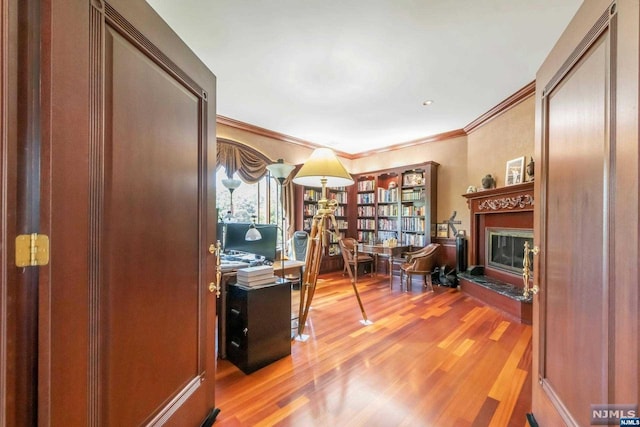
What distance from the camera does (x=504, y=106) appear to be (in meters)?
3.47

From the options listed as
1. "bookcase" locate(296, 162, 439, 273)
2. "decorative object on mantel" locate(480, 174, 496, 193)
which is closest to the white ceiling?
"decorative object on mantel" locate(480, 174, 496, 193)

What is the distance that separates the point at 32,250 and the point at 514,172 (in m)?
4.28

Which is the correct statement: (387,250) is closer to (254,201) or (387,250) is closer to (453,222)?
(453,222)

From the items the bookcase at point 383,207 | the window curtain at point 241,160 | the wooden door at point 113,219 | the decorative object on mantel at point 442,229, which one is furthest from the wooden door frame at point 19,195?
the decorative object on mantel at point 442,229

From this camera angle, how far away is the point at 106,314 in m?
0.85

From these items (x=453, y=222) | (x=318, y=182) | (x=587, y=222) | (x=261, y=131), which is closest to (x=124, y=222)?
(x=318, y=182)

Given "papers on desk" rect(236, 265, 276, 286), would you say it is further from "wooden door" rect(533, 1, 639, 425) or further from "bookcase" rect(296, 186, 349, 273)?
"bookcase" rect(296, 186, 349, 273)

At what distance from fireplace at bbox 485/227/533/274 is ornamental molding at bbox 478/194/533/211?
12.5 inches

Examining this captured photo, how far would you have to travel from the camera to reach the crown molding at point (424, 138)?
3.23m

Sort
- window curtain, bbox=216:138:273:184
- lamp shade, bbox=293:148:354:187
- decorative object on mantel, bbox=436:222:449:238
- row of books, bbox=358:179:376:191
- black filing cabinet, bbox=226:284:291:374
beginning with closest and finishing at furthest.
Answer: black filing cabinet, bbox=226:284:291:374 < lamp shade, bbox=293:148:354:187 < window curtain, bbox=216:138:273:184 < decorative object on mantel, bbox=436:222:449:238 < row of books, bbox=358:179:376:191

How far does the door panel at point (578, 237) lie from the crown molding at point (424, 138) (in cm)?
252

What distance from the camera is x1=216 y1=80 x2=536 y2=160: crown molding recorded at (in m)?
3.23

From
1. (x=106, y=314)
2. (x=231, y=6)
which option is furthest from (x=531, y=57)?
(x=106, y=314)

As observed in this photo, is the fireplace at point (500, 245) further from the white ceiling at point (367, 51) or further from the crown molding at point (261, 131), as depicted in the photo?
the crown molding at point (261, 131)
